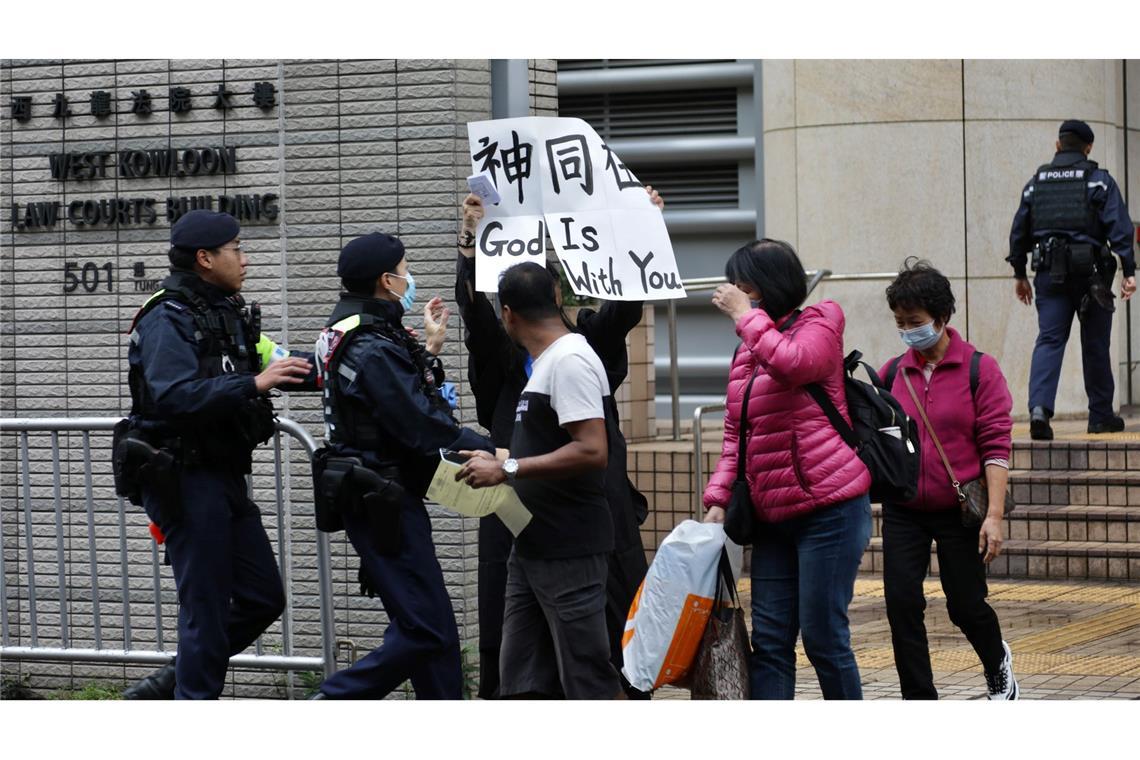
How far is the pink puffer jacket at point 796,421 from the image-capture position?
587cm

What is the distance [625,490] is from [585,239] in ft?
3.18

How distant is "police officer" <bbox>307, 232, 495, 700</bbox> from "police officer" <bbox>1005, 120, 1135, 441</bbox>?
5.60 meters

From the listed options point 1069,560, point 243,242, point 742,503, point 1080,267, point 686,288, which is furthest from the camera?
point 686,288

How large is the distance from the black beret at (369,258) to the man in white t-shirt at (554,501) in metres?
0.61

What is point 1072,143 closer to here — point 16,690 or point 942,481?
point 942,481

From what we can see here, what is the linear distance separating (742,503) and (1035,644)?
2.84m

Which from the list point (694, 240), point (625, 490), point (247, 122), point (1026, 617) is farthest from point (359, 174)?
point (694, 240)

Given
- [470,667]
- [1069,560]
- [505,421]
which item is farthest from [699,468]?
[505,421]

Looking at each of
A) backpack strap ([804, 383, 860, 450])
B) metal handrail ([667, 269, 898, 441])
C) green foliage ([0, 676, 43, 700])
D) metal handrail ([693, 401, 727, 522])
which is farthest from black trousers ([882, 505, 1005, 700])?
green foliage ([0, 676, 43, 700])

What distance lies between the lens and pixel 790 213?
13.4 meters

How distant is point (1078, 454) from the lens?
1083 centimetres

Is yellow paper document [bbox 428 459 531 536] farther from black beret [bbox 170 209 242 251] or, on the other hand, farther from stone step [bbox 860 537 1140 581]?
stone step [bbox 860 537 1140 581]

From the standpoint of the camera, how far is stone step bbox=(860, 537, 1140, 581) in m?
9.94

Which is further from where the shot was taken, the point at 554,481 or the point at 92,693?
A: the point at 92,693
